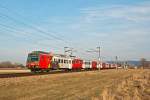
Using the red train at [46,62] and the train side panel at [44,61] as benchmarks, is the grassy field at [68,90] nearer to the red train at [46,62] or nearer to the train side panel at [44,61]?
the red train at [46,62]

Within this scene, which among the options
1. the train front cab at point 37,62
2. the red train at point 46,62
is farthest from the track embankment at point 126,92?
the red train at point 46,62

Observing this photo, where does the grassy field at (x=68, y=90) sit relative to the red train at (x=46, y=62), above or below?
below

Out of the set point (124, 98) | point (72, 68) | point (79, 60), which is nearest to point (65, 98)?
point (124, 98)

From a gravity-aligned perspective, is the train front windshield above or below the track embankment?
above

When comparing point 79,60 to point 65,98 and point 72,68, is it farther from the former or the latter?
point 65,98

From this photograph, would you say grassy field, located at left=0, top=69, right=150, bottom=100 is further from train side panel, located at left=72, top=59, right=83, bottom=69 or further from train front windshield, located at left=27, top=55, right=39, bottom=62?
train side panel, located at left=72, top=59, right=83, bottom=69

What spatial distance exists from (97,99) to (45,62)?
109 feet

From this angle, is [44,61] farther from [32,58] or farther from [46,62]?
[32,58]

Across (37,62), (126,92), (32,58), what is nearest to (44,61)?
(37,62)

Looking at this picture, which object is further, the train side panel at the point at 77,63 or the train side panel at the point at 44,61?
the train side panel at the point at 77,63

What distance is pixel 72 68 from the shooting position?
67188 mm

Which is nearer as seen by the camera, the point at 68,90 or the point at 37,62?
the point at 68,90

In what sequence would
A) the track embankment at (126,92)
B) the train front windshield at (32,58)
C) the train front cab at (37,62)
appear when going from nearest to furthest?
the track embankment at (126,92), the train front cab at (37,62), the train front windshield at (32,58)

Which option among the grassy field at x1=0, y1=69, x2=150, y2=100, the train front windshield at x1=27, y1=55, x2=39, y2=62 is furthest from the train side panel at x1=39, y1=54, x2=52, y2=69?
the grassy field at x1=0, y1=69, x2=150, y2=100
